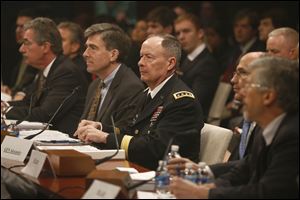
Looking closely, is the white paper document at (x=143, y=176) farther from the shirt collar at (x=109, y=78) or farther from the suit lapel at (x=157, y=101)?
the shirt collar at (x=109, y=78)

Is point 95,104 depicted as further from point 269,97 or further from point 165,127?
point 269,97

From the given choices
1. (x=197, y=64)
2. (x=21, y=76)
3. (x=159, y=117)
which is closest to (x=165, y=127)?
(x=159, y=117)

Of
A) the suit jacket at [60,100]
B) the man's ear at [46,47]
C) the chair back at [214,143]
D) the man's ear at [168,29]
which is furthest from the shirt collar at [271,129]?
the man's ear at [168,29]

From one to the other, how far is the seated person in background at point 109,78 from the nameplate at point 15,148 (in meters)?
1.41

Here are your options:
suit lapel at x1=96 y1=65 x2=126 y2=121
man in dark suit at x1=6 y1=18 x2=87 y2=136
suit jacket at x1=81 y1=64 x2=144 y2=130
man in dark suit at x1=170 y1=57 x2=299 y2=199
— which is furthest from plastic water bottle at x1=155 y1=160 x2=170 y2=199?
man in dark suit at x1=6 y1=18 x2=87 y2=136

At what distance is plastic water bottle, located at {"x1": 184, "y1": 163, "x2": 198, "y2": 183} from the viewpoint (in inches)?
149

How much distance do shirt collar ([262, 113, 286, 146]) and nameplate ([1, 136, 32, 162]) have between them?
137 cm

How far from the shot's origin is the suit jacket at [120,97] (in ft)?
19.1

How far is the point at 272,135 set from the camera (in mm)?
3561

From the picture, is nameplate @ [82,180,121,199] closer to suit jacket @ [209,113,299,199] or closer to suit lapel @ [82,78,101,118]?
suit jacket @ [209,113,299,199]

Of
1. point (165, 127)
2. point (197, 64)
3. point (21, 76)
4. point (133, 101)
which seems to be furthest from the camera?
point (21, 76)

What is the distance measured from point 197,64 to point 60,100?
6.50 ft

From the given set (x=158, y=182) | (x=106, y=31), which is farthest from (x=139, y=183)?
(x=106, y=31)

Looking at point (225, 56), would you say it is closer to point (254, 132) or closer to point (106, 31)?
point (106, 31)
